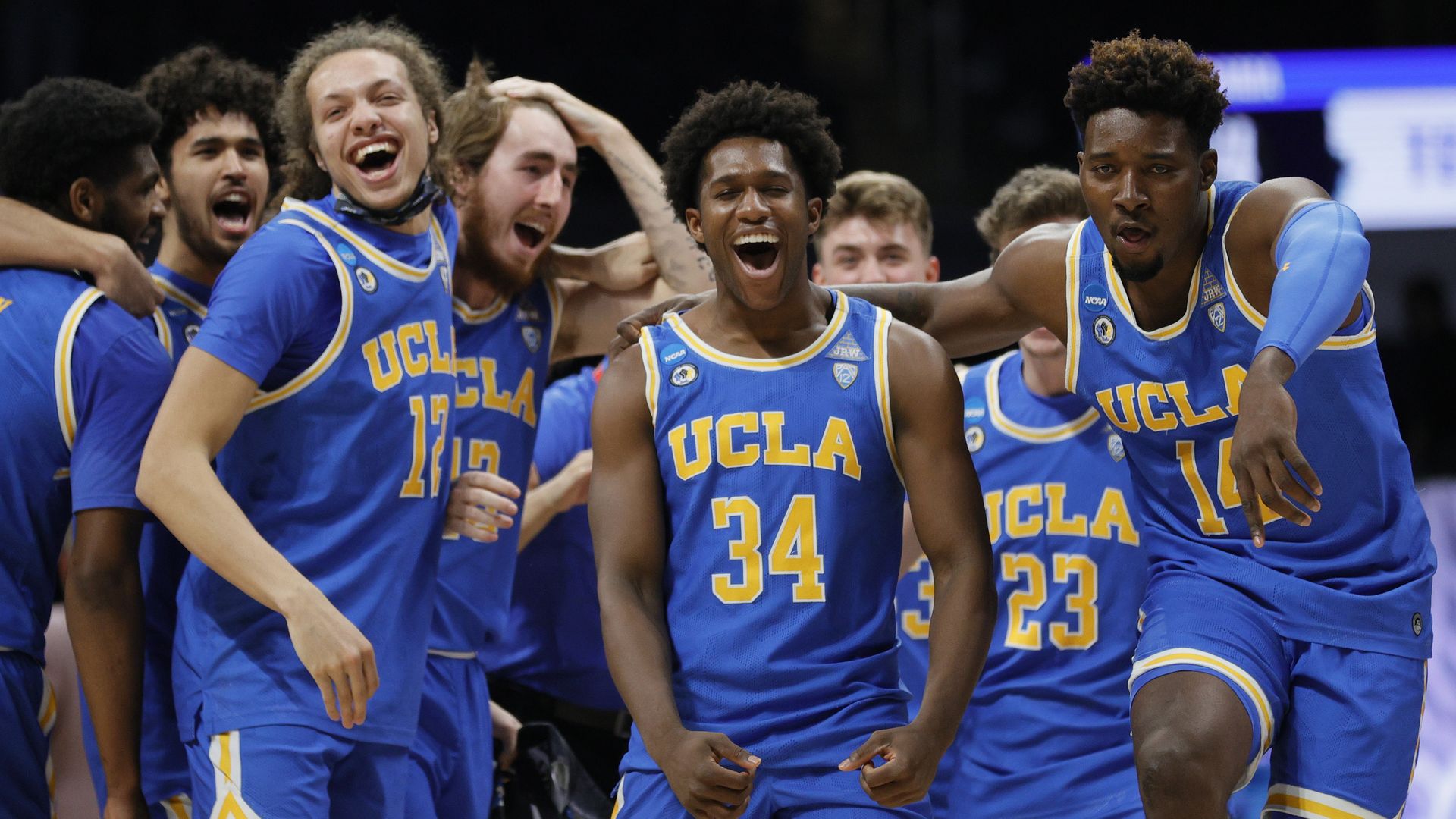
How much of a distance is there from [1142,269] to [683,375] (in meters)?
1.04

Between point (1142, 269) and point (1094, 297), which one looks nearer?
point (1142, 269)

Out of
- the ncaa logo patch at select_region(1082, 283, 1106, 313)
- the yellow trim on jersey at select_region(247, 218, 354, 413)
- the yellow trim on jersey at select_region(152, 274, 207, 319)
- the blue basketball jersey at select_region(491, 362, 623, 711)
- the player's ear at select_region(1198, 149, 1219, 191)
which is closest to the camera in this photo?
the player's ear at select_region(1198, 149, 1219, 191)

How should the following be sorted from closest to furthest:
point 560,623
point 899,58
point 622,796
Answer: point 622,796
point 560,623
point 899,58

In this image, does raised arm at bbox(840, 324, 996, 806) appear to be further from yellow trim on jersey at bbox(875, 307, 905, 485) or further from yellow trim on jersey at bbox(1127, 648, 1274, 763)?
yellow trim on jersey at bbox(1127, 648, 1274, 763)

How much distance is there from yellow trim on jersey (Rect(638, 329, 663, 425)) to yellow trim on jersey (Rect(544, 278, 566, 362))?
52.4 inches

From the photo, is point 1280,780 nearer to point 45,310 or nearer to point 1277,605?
point 1277,605

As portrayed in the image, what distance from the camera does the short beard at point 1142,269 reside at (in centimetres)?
345

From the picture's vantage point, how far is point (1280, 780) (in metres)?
3.39

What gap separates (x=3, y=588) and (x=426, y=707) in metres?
1.11

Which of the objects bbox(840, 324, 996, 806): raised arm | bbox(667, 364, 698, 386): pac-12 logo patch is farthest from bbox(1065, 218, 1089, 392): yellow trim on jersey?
bbox(667, 364, 698, 386): pac-12 logo patch

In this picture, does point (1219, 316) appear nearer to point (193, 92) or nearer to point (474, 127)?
point (474, 127)

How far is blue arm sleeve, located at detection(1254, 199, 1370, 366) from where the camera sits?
3.03 meters

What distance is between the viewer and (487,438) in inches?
174

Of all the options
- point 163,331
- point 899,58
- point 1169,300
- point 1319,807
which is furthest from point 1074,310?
point 899,58
